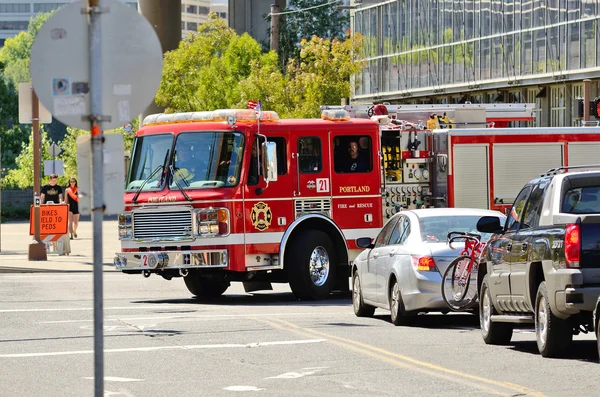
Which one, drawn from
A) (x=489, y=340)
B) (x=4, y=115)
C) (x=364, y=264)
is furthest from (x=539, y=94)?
(x=4, y=115)

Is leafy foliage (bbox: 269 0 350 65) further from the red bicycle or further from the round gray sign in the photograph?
the round gray sign

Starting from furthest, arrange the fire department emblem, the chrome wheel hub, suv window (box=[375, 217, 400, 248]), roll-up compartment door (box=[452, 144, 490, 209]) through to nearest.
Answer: roll-up compartment door (box=[452, 144, 490, 209])
the chrome wheel hub
the fire department emblem
suv window (box=[375, 217, 400, 248])

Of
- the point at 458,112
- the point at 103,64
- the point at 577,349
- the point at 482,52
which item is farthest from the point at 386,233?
the point at 482,52

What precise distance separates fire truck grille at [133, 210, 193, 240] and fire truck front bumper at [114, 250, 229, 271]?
0.27 m

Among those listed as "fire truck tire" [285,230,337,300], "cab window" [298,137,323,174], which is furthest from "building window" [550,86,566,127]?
"fire truck tire" [285,230,337,300]

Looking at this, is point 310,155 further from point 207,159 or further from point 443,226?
point 443,226

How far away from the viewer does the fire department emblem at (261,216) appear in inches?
821

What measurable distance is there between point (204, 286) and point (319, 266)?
92.3 inches

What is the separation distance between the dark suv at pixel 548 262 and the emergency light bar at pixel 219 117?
7.42 metres

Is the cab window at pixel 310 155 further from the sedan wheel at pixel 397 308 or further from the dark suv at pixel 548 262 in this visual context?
the dark suv at pixel 548 262

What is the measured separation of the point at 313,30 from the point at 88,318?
83240 mm

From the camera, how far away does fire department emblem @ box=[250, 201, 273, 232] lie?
68.4 feet

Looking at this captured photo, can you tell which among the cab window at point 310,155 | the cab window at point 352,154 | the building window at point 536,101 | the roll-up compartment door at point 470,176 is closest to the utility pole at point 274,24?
the building window at point 536,101

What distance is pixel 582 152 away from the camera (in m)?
23.9
